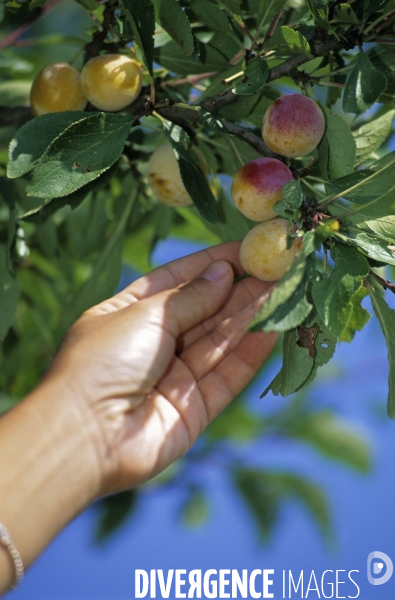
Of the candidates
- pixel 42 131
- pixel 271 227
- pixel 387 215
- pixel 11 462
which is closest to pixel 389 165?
pixel 387 215

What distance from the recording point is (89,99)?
1031 mm

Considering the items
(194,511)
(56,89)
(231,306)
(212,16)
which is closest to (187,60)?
(212,16)

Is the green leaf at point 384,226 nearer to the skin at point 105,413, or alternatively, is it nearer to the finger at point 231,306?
the skin at point 105,413

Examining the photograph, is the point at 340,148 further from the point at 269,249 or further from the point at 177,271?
the point at 177,271

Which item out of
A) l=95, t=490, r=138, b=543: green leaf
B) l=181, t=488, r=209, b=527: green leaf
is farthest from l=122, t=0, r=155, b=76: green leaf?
l=181, t=488, r=209, b=527: green leaf

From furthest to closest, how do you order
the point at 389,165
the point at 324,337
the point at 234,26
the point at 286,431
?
the point at 286,431, the point at 234,26, the point at 324,337, the point at 389,165

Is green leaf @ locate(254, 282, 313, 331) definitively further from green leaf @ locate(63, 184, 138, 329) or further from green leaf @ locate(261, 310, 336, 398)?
green leaf @ locate(63, 184, 138, 329)

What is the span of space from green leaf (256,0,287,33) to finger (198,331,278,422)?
20.4 inches

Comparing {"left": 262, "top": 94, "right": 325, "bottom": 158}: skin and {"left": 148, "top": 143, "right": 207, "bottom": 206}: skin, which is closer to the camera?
{"left": 262, "top": 94, "right": 325, "bottom": 158}: skin

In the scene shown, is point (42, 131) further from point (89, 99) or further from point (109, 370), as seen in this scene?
point (109, 370)

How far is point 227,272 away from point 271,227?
0.20 metres

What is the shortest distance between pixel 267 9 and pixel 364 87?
0.62 ft

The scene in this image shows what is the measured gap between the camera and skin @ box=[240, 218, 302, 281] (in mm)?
855

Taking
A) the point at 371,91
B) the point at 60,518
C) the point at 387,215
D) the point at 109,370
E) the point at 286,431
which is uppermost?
the point at 371,91
